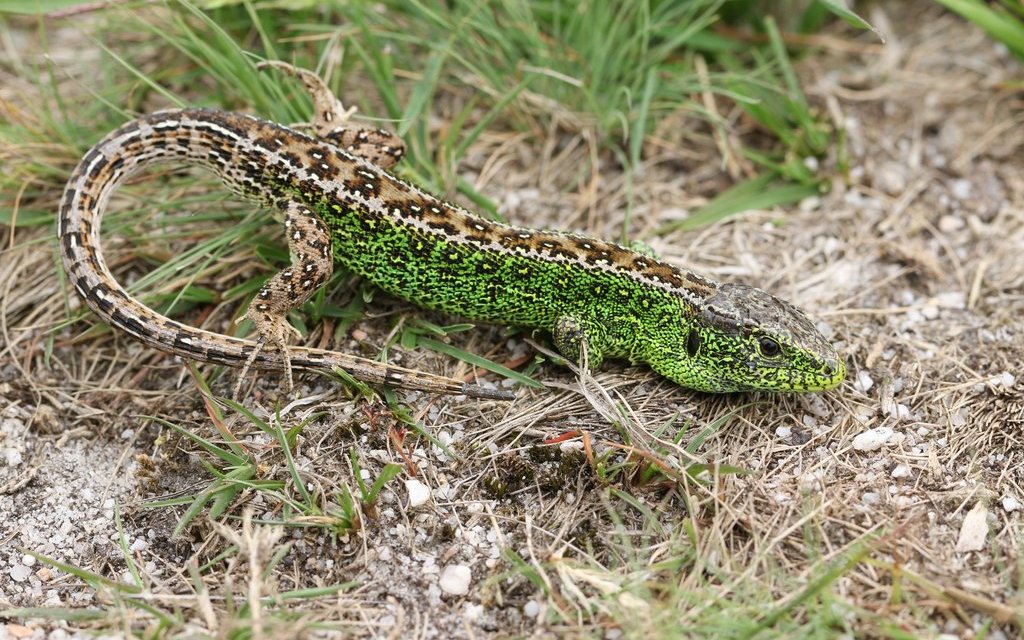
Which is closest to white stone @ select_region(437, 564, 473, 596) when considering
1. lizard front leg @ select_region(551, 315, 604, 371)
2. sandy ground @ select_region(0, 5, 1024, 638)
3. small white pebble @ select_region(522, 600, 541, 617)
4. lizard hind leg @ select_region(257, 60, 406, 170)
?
sandy ground @ select_region(0, 5, 1024, 638)

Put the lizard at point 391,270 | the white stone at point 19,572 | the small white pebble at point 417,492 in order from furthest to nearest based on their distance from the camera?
the lizard at point 391,270 → the small white pebble at point 417,492 → the white stone at point 19,572

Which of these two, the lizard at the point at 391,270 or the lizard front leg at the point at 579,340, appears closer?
the lizard at the point at 391,270

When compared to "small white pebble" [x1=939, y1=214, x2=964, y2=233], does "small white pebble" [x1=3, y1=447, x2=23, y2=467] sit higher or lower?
lower

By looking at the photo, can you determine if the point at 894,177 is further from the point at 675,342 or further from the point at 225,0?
the point at 225,0

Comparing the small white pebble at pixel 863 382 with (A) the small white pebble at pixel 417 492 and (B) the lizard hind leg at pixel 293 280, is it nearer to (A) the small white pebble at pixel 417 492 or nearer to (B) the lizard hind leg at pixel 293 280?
(A) the small white pebble at pixel 417 492

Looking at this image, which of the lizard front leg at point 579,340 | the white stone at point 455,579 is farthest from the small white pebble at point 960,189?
the white stone at point 455,579

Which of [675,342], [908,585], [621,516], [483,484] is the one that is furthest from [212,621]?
[908,585]

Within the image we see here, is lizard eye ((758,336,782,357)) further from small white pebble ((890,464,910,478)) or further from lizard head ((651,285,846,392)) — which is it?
small white pebble ((890,464,910,478))
